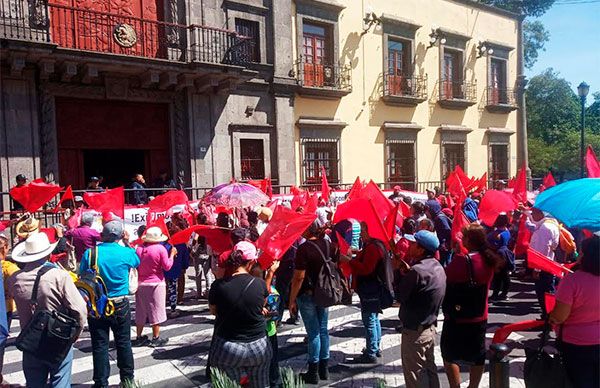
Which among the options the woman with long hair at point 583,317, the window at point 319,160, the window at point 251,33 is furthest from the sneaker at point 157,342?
the window at point 319,160

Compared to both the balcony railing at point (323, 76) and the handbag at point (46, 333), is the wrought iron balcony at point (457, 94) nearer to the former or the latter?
the balcony railing at point (323, 76)

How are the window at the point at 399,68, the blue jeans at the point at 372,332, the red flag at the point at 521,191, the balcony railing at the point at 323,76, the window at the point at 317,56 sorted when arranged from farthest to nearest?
1. the window at the point at 399,68
2. the window at the point at 317,56
3. the balcony railing at the point at 323,76
4. the red flag at the point at 521,191
5. the blue jeans at the point at 372,332

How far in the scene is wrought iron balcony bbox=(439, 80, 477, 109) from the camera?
2088cm

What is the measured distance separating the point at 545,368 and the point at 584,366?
0.27m

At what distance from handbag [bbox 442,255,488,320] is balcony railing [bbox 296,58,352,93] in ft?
42.2

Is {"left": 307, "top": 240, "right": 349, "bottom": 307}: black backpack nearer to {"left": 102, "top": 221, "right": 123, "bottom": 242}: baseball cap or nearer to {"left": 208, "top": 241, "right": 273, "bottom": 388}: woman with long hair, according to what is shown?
{"left": 208, "top": 241, "right": 273, "bottom": 388}: woman with long hair

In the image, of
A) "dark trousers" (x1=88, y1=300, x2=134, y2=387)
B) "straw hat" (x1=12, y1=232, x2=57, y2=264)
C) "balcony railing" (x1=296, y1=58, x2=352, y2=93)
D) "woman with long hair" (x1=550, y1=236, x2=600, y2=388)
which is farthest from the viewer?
"balcony railing" (x1=296, y1=58, x2=352, y2=93)

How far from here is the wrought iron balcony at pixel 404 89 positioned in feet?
61.7

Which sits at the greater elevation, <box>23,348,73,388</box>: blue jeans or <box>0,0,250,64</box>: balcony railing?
<box>0,0,250,64</box>: balcony railing

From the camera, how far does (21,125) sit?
11688 millimetres

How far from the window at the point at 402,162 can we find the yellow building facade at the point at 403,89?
1.6 inches

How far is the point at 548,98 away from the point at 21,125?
41.1 m

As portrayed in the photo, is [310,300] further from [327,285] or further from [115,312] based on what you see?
[115,312]

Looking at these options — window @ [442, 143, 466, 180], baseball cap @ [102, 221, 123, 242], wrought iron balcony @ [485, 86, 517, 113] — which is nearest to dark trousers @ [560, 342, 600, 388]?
baseball cap @ [102, 221, 123, 242]
